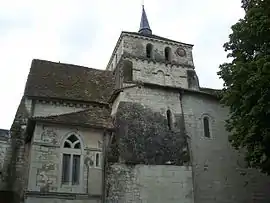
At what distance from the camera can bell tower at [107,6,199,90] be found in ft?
78.0

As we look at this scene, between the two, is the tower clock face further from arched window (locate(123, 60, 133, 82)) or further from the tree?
the tree

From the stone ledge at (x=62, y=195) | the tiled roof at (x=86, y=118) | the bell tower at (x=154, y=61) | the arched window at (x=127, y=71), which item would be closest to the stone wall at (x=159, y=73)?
the bell tower at (x=154, y=61)

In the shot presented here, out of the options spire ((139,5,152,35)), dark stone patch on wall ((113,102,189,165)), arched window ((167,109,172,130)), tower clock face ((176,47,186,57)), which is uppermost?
spire ((139,5,152,35))

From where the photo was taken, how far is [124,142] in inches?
734

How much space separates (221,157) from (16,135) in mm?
11528

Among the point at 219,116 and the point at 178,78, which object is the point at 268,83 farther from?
the point at 178,78

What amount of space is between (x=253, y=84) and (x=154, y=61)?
11.5 meters

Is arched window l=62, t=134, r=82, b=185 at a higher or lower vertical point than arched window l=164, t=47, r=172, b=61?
lower

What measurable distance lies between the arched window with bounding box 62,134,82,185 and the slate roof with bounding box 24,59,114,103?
3.99 meters

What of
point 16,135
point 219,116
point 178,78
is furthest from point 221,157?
point 16,135

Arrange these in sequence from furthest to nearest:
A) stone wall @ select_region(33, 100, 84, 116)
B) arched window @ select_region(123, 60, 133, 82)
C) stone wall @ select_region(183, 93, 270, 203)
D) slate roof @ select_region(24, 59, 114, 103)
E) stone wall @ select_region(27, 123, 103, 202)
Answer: arched window @ select_region(123, 60, 133, 82)
slate roof @ select_region(24, 59, 114, 103)
stone wall @ select_region(33, 100, 84, 116)
stone wall @ select_region(183, 93, 270, 203)
stone wall @ select_region(27, 123, 103, 202)

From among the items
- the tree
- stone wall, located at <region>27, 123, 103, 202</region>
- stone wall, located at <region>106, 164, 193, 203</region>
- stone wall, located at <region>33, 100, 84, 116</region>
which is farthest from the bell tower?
the tree

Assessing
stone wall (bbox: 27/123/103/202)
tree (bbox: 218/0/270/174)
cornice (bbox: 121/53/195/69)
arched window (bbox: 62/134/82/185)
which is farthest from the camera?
cornice (bbox: 121/53/195/69)

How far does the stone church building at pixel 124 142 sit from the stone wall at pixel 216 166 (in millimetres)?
58
